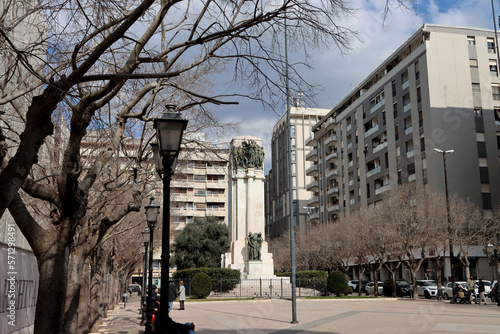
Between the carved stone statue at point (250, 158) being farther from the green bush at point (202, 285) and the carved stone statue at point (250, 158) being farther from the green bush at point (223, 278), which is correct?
the green bush at point (202, 285)

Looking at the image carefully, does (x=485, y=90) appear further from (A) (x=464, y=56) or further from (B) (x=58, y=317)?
(B) (x=58, y=317)

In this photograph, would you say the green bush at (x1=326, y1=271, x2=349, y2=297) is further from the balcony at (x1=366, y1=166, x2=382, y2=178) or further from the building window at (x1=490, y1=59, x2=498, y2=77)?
the building window at (x1=490, y1=59, x2=498, y2=77)

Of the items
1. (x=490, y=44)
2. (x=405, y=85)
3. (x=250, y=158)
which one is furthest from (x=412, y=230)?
(x=490, y=44)

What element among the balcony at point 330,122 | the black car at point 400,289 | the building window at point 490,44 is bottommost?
the black car at point 400,289

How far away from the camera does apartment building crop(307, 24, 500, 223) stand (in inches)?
1860

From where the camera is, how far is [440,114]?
48094 mm

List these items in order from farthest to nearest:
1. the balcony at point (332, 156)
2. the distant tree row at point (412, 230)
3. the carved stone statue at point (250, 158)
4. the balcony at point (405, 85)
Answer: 1. the balcony at point (332, 156)
2. the balcony at point (405, 85)
3. the carved stone statue at point (250, 158)
4. the distant tree row at point (412, 230)

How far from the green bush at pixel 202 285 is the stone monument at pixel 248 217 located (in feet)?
16.0

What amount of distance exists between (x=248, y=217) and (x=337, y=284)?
9418 mm

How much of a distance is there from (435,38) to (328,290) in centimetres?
2779

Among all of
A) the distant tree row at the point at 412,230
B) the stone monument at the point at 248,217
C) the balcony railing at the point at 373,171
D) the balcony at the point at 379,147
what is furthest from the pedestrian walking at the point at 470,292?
the balcony railing at the point at 373,171

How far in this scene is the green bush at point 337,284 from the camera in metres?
37.0

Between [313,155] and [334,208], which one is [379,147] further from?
[313,155]

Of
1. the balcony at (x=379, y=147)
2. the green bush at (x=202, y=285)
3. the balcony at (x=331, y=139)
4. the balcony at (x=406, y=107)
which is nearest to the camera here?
the green bush at (x=202, y=285)
